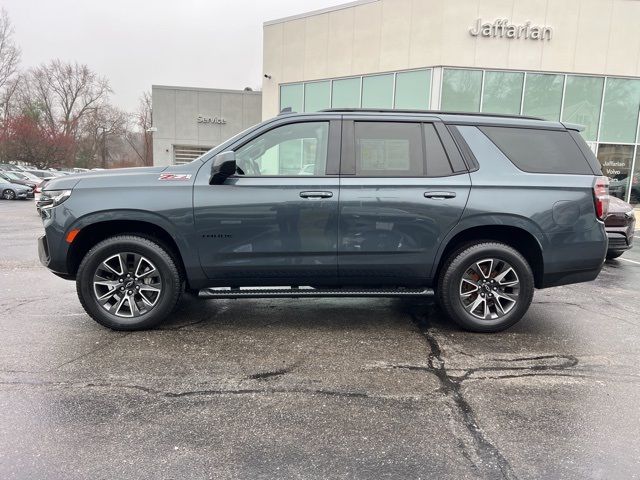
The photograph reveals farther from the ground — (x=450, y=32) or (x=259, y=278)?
(x=450, y=32)

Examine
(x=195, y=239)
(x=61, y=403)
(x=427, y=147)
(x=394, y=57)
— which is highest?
(x=394, y=57)

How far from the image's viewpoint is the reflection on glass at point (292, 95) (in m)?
21.0

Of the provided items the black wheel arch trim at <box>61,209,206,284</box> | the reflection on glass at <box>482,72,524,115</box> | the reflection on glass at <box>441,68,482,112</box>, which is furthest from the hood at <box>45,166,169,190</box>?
the reflection on glass at <box>482,72,524,115</box>

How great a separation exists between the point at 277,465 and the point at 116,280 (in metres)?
2.55

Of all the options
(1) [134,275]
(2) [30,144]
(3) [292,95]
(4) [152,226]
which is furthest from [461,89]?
(2) [30,144]

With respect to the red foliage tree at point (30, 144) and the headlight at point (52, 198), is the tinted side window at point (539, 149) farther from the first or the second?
the red foliage tree at point (30, 144)

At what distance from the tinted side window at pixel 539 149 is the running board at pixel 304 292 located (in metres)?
1.50

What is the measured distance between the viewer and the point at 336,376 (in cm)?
349

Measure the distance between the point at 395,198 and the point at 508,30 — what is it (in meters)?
16.0

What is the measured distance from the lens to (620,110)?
709 inches

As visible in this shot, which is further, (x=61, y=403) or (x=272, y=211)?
(x=272, y=211)

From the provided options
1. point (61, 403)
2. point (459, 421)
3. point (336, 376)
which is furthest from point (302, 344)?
point (61, 403)

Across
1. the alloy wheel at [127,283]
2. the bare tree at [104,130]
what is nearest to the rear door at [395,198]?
the alloy wheel at [127,283]

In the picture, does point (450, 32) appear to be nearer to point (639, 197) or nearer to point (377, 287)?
point (639, 197)
